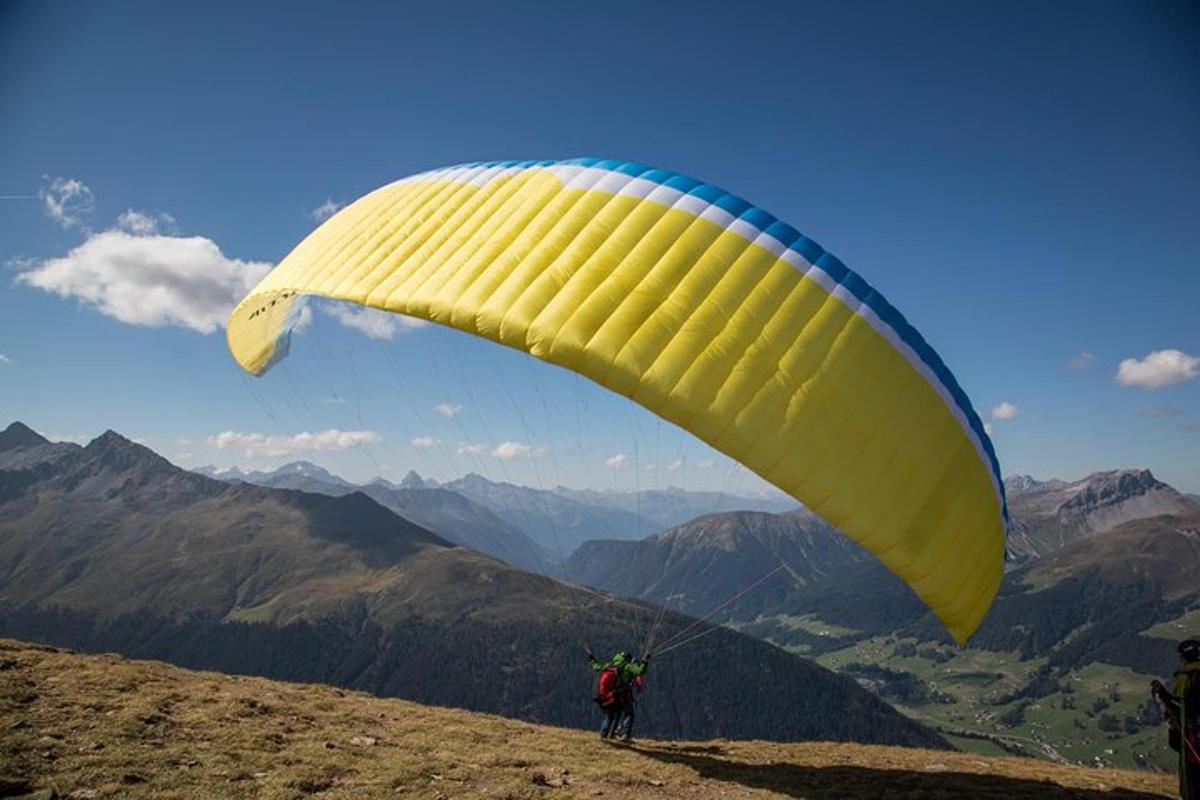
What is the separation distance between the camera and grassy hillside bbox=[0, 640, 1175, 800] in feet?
28.3

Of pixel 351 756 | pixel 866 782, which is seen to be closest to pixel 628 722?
pixel 866 782

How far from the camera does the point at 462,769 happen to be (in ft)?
34.2

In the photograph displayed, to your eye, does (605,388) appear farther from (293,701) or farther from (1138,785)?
(1138,785)

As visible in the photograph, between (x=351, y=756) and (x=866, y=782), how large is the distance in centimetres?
942

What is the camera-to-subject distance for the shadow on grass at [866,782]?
11602mm

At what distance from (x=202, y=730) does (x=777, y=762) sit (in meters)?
11.2

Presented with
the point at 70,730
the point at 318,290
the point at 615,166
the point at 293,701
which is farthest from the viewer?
the point at 293,701

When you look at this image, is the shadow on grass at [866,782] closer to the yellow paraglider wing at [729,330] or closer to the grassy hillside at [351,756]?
the grassy hillside at [351,756]

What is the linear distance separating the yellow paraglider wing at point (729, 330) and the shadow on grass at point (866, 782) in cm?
394

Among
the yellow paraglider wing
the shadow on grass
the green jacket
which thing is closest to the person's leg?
the shadow on grass

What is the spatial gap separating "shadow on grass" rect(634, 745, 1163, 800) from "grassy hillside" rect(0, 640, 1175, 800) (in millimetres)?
46

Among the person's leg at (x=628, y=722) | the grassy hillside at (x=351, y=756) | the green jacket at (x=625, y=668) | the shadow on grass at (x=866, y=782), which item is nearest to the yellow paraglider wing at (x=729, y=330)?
the shadow on grass at (x=866, y=782)

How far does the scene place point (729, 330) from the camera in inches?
379

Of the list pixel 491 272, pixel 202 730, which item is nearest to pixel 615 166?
pixel 491 272
